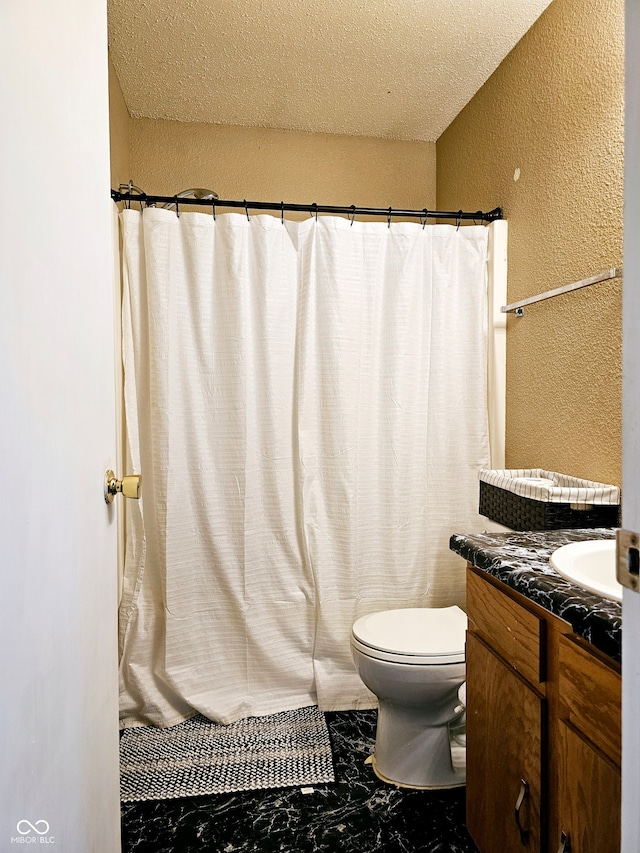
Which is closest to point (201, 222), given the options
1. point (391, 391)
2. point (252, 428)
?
point (252, 428)

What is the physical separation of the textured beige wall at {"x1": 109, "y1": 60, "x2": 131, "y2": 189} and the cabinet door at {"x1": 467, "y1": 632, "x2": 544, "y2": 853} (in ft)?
6.96

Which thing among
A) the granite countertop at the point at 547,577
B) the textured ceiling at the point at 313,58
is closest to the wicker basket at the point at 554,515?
the granite countertop at the point at 547,577

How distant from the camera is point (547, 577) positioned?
110cm

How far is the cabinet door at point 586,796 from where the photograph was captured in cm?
90

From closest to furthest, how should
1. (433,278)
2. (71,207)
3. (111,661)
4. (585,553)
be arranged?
(71,207) < (111,661) < (585,553) < (433,278)

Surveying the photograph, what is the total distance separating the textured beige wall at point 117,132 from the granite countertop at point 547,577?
75.3 inches

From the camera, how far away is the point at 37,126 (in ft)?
2.06

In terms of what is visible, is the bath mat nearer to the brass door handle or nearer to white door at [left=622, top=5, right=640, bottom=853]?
the brass door handle

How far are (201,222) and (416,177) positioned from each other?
1.35 m

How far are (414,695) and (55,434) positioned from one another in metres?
1.48

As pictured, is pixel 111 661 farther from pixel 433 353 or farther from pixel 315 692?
pixel 433 353

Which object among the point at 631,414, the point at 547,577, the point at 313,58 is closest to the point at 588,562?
the point at 547,577

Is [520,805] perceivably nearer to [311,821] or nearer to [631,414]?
[311,821]

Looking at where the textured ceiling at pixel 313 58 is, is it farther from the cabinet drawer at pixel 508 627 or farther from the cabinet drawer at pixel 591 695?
the cabinet drawer at pixel 591 695
